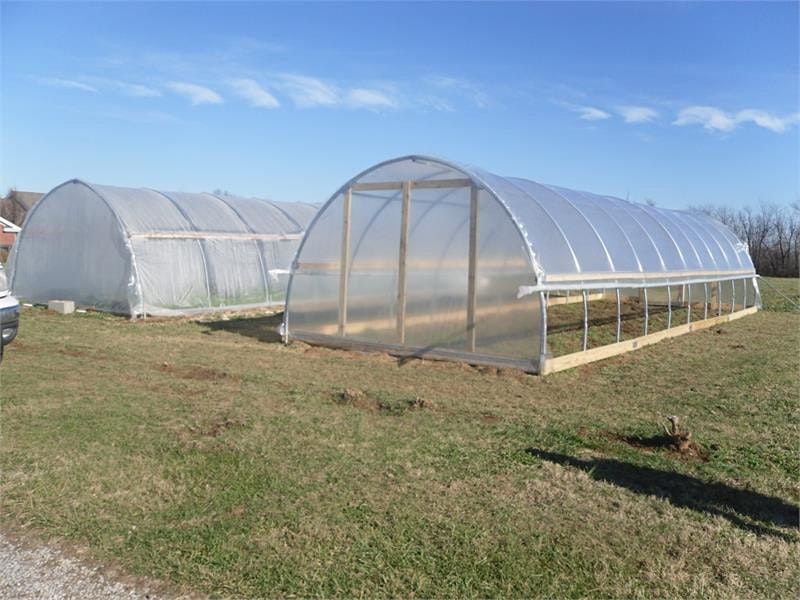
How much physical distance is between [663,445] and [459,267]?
538cm

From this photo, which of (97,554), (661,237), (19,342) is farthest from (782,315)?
(97,554)

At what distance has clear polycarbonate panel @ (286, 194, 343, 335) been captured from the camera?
41.4 ft

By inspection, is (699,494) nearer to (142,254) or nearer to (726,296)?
(142,254)

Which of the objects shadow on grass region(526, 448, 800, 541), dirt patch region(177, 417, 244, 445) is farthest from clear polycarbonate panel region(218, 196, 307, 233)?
shadow on grass region(526, 448, 800, 541)

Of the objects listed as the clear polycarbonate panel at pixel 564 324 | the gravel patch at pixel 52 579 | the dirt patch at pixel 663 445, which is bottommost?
the gravel patch at pixel 52 579

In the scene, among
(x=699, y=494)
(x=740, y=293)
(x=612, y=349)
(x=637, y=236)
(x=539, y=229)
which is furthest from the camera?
(x=740, y=293)

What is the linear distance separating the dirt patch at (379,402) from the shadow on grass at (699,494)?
2007 millimetres

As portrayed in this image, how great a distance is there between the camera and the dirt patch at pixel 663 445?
20.1ft

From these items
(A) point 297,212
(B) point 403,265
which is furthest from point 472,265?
(A) point 297,212

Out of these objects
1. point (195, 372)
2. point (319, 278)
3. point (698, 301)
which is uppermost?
point (319, 278)

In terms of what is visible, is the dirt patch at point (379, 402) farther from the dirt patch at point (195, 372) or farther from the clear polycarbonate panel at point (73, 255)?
the clear polycarbonate panel at point (73, 255)

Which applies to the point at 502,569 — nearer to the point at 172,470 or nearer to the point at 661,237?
the point at 172,470

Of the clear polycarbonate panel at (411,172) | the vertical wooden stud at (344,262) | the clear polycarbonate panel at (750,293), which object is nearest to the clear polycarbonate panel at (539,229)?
the clear polycarbonate panel at (411,172)

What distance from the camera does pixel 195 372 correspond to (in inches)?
374
